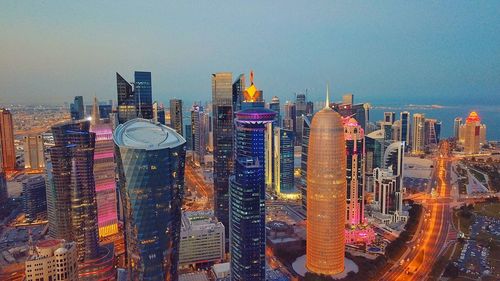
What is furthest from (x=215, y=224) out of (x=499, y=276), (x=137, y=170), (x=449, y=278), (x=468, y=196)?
(x=468, y=196)

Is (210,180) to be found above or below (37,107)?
below

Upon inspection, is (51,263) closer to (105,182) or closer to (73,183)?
(73,183)

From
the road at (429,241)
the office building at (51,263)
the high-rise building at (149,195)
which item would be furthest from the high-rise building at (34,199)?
the road at (429,241)

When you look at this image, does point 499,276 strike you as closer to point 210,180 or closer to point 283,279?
point 283,279

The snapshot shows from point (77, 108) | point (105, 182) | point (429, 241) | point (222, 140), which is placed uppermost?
point (77, 108)

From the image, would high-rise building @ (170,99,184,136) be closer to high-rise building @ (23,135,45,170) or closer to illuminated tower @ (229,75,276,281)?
high-rise building @ (23,135,45,170)

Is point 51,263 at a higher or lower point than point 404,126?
lower

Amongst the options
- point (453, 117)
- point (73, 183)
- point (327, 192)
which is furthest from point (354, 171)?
point (453, 117)
